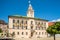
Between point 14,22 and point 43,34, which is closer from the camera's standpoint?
point 14,22

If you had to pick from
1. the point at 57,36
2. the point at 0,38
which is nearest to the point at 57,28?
the point at 57,36

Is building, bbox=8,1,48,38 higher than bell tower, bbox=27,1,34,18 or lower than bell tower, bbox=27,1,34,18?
lower

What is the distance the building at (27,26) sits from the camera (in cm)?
6519

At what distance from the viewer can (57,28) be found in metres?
51.1

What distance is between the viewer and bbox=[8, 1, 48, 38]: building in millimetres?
65188

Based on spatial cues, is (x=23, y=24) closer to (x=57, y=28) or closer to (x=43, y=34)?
Answer: (x=43, y=34)

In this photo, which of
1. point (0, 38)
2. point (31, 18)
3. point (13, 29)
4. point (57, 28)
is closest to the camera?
point (0, 38)

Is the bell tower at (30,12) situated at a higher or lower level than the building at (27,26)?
higher

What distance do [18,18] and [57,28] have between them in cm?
1980

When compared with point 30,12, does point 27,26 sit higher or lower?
lower

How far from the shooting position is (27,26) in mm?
68562

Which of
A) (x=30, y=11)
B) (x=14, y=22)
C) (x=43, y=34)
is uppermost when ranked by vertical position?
(x=30, y=11)

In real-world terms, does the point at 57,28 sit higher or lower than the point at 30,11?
lower

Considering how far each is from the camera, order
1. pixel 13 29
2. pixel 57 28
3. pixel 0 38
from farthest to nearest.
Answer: pixel 13 29 → pixel 57 28 → pixel 0 38
